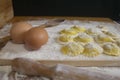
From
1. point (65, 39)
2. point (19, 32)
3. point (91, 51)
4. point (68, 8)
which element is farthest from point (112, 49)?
point (68, 8)

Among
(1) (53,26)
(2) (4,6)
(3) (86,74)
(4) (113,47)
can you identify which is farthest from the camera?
(2) (4,6)

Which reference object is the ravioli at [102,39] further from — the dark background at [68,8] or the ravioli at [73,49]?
the dark background at [68,8]

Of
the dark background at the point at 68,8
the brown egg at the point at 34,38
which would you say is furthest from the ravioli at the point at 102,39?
the dark background at the point at 68,8

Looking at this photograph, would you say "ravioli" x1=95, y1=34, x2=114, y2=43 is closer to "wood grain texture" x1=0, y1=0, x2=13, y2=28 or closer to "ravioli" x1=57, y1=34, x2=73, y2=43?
"ravioli" x1=57, y1=34, x2=73, y2=43

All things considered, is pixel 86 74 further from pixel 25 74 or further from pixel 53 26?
pixel 53 26

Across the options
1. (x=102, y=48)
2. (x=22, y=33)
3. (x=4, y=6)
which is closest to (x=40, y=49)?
(x=22, y=33)

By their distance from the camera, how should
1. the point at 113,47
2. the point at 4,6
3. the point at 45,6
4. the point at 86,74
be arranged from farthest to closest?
the point at 45,6
the point at 4,6
the point at 113,47
the point at 86,74
